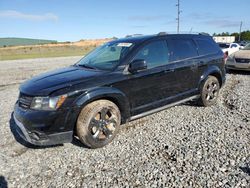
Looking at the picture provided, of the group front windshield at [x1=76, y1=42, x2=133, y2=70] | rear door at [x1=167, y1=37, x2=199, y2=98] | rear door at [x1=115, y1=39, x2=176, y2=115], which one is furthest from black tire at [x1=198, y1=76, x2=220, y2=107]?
front windshield at [x1=76, y1=42, x2=133, y2=70]

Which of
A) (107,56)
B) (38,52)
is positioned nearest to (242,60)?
(107,56)

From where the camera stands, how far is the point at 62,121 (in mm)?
3469

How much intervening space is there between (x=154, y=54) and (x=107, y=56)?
955mm

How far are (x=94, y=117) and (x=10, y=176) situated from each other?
56.8 inches

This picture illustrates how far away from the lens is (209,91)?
225 inches

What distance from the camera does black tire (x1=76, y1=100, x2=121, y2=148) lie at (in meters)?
3.68

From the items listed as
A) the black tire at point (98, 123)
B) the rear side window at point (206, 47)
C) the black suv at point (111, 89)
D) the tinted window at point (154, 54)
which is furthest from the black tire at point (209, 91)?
the black tire at point (98, 123)

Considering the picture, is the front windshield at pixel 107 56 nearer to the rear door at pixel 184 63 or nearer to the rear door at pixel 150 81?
the rear door at pixel 150 81

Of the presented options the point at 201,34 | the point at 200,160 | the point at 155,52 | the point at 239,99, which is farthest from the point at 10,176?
the point at 239,99

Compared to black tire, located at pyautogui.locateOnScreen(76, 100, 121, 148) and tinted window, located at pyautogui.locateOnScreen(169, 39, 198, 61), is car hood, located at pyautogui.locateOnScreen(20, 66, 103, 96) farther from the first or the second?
tinted window, located at pyautogui.locateOnScreen(169, 39, 198, 61)

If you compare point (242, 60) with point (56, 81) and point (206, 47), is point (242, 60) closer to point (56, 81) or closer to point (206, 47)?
point (206, 47)

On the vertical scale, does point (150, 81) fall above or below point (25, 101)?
above

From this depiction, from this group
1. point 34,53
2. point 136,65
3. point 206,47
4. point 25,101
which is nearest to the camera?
point 25,101

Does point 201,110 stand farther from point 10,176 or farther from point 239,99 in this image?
point 10,176
